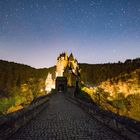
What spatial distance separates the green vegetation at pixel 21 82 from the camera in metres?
119

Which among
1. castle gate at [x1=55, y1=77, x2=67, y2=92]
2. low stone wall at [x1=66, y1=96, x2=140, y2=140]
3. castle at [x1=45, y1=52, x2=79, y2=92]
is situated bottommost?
low stone wall at [x1=66, y1=96, x2=140, y2=140]

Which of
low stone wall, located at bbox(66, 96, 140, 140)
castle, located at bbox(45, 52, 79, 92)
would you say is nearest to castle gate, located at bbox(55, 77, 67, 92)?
castle, located at bbox(45, 52, 79, 92)

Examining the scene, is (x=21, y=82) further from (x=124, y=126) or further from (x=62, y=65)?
(x=124, y=126)

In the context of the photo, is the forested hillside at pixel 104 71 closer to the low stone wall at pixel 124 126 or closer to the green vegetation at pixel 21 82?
the green vegetation at pixel 21 82

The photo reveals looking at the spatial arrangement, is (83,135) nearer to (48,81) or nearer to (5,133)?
(5,133)

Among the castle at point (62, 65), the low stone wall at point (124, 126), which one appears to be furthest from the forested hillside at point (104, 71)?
the low stone wall at point (124, 126)

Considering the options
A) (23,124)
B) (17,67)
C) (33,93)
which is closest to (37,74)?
(17,67)

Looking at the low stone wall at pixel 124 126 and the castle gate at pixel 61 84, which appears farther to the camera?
the castle gate at pixel 61 84

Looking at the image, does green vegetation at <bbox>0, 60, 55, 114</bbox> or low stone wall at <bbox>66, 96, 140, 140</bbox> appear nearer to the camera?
low stone wall at <bbox>66, 96, 140, 140</bbox>

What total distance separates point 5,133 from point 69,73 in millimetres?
79298

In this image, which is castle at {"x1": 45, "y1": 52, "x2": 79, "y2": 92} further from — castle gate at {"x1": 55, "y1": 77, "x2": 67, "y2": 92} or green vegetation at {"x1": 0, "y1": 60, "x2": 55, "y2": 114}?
castle gate at {"x1": 55, "y1": 77, "x2": 67, "y2": 92}

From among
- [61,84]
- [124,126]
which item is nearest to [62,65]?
[61,84]

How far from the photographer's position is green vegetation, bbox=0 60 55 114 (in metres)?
119

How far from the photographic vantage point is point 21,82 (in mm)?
146875
